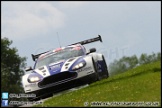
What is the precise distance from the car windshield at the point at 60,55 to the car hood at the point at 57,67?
0.88 m

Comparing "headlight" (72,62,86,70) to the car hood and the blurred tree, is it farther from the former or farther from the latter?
the blurred tree

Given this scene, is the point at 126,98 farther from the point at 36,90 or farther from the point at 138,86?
the point at 36,90

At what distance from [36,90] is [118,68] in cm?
11854

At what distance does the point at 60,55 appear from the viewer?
16.1m

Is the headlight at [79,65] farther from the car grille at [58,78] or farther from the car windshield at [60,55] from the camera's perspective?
the car windshield at [60,55]

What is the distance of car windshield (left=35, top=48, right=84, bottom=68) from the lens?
15.8 metres

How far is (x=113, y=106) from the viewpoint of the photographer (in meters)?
9.06

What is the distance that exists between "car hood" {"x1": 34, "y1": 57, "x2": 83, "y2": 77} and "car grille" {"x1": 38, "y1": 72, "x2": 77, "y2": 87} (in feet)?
0.45

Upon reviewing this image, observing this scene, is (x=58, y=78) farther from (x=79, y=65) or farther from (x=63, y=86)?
(x=79, y=65)

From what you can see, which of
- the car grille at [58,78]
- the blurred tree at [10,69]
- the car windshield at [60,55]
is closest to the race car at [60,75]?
the car grille at [58,78]

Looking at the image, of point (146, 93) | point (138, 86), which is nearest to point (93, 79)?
point (138, 86)

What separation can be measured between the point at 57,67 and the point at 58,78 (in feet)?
1.20

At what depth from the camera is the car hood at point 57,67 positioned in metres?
14.1

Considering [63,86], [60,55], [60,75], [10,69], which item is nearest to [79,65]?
[60,75]
